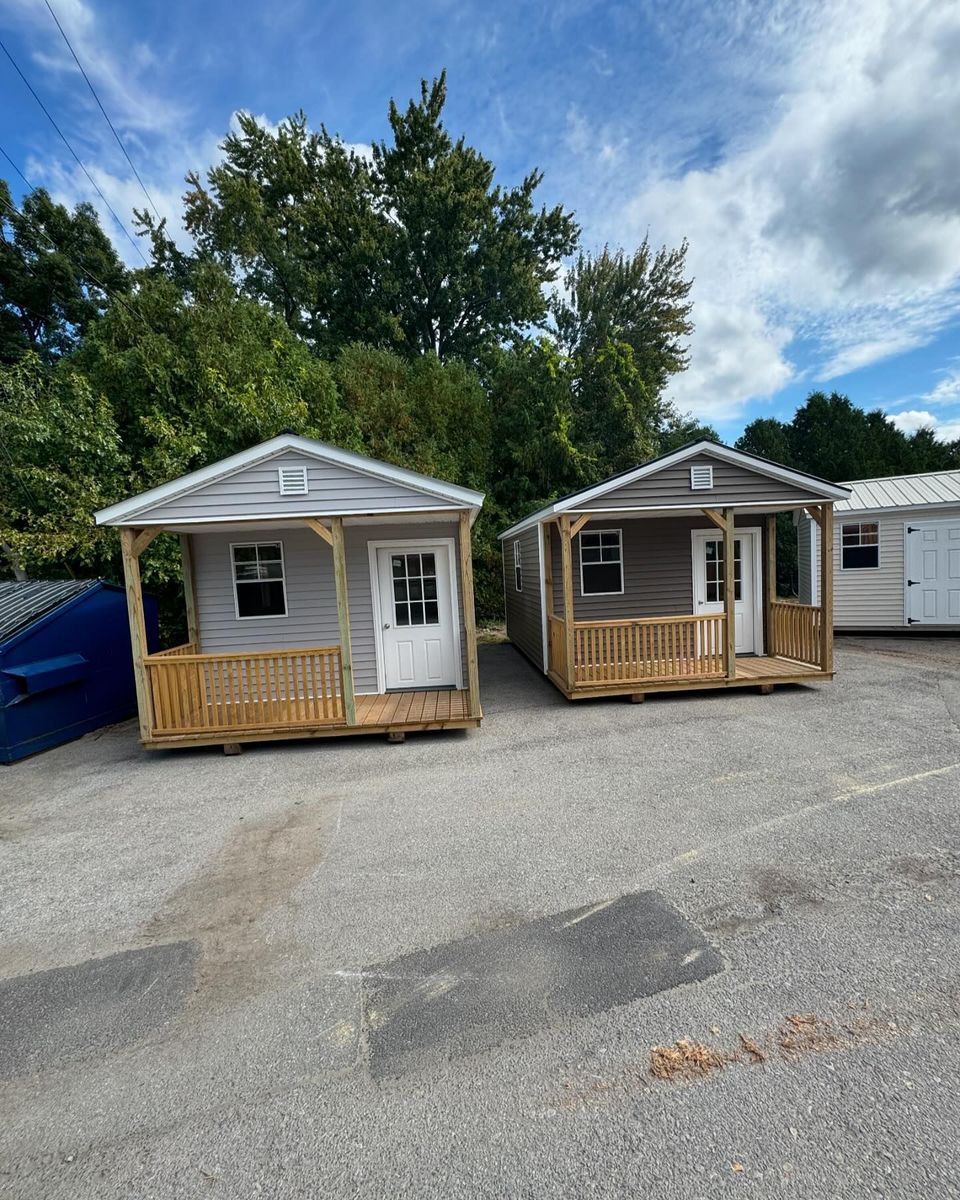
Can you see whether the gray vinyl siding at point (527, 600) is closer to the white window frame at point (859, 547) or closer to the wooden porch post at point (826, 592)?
the wooden porch post at point (826, 592)

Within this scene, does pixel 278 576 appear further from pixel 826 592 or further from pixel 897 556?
pixel 897 556

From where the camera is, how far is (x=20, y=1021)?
7.93 feet

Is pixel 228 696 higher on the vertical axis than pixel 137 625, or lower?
lower

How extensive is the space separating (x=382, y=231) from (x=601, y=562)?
16453 millimetres

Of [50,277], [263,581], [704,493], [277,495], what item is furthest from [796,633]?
[50,277]

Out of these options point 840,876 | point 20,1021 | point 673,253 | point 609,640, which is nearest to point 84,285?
point 673,253

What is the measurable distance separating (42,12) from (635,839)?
10192 millimetres

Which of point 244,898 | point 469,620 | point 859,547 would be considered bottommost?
point 244,898

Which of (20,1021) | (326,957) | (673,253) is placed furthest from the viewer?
(673,253)

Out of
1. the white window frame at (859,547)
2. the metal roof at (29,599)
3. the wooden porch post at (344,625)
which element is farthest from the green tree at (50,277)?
the white window frame at (859,547)

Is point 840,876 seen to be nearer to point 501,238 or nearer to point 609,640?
point 609,640

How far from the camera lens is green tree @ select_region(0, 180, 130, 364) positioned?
18859mm

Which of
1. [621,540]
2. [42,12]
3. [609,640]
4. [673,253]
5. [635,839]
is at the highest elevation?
[673,253]

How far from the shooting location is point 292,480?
611cm
